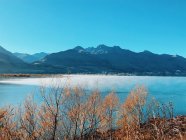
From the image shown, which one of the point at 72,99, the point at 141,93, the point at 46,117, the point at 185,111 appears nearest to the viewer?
the point at 46,117

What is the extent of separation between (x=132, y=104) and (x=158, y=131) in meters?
62.0

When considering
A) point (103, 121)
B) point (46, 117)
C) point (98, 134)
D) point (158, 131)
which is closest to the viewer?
point (158, 131)

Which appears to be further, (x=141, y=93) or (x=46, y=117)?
(x=141, y=93)

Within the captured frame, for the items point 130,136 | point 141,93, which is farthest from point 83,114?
point 130,136

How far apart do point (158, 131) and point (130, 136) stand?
1.04 meters

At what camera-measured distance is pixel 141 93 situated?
76.3 meters

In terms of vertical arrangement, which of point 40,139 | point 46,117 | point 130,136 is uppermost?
point 130,136

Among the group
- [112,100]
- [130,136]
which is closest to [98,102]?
[112,100]

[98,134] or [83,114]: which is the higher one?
[83,114]

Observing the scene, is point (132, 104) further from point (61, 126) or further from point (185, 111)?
point (185, 111)

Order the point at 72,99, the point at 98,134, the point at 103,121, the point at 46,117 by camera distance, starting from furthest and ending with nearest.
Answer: the point at 72,99 < the point at 103,121 < the point at 98,134 < the point at 46,117

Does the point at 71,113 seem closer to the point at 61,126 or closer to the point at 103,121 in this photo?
the point at 61,126

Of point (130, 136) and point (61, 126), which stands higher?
point (130, 136)

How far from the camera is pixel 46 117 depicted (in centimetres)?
4625
